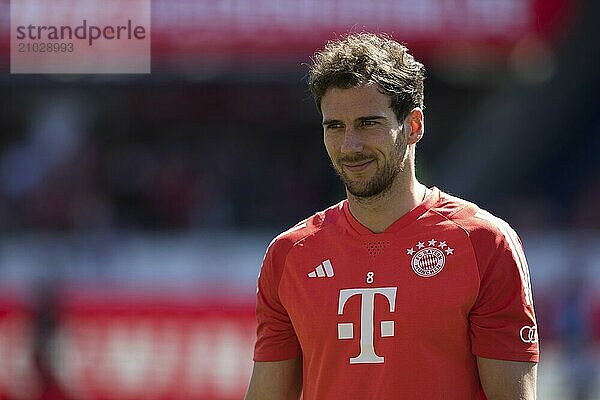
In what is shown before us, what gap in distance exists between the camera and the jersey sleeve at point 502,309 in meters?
2.82

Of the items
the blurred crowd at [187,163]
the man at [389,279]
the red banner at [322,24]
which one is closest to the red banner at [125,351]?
the red banner at [322,24]

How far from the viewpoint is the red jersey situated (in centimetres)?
284

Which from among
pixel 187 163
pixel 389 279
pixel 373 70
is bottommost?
pixel 389 279

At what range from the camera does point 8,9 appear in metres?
6.67

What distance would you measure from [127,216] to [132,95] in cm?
192

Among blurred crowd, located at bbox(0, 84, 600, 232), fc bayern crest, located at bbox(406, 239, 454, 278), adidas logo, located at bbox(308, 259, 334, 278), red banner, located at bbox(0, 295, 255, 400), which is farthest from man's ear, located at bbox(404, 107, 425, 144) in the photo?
blurred crowd, located at bbox(0, 84, 600, 232)

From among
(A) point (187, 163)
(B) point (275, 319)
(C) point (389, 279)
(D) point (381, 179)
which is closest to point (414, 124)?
(D) point (381, 179)

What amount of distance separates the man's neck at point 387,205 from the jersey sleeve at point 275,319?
24 centimetres

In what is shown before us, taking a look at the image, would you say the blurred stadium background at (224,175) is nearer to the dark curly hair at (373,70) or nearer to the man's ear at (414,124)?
the dark curly hair at (373,70)

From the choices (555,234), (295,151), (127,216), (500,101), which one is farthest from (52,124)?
(555,234)

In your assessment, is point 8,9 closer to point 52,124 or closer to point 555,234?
point 555,234

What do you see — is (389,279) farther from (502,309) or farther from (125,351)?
(125,351)
